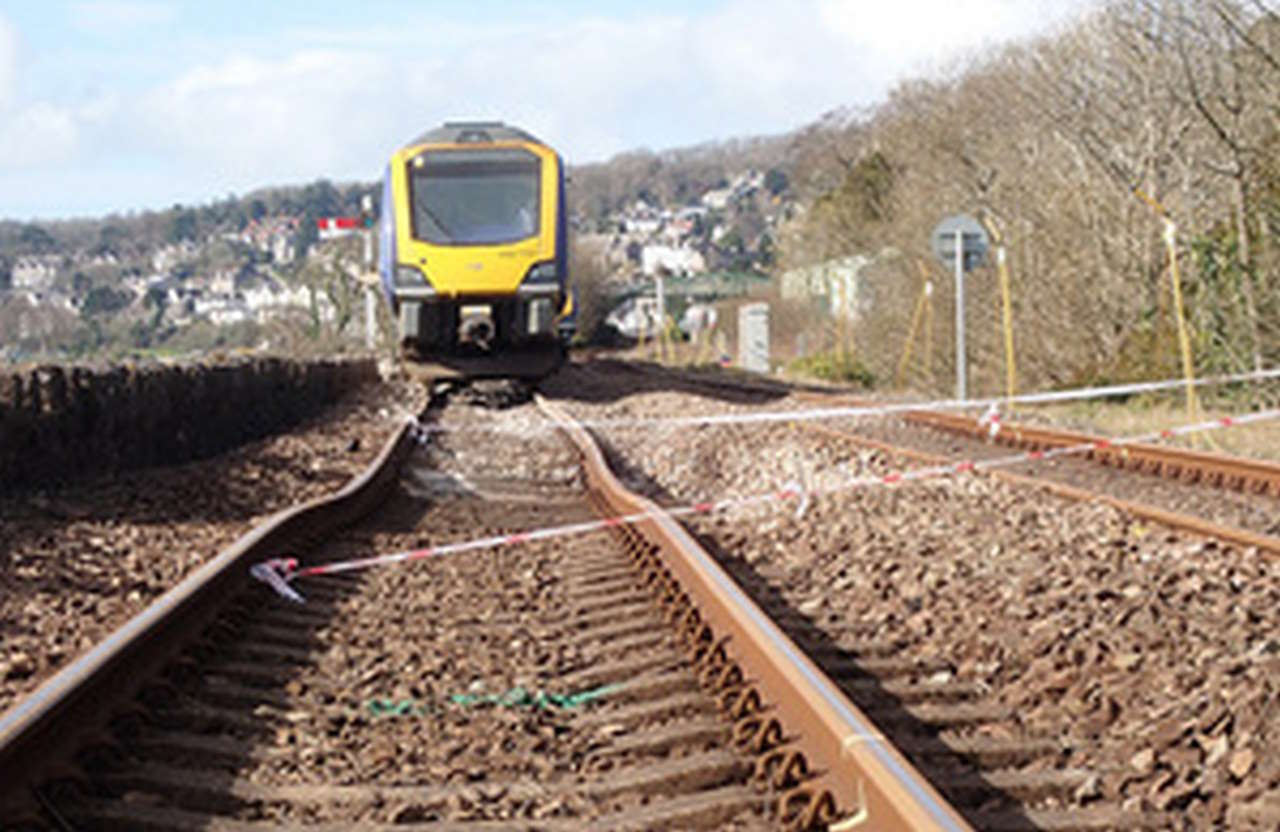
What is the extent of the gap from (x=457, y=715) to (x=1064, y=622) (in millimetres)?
2163

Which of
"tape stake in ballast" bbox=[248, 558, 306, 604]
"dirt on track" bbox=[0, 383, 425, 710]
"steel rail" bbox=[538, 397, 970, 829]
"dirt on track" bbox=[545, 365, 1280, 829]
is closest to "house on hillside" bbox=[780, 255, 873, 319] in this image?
"dirt on track" bbox=[0, 383, 425, 710]

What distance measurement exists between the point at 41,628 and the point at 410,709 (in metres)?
1.97

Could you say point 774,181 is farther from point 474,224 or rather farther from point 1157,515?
point 1157,515

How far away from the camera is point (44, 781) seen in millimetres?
4098

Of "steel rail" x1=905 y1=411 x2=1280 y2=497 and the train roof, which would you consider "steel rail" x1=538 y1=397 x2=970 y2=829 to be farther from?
the train roof

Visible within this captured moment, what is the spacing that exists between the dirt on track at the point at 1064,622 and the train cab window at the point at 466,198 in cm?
1070

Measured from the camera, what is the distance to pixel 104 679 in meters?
4.89

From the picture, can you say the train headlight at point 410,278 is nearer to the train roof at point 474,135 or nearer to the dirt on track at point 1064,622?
the train roof at point 474,135

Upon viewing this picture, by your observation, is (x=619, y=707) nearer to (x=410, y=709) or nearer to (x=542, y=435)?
(x=410, y=709)

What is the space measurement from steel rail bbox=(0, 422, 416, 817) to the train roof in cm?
1264

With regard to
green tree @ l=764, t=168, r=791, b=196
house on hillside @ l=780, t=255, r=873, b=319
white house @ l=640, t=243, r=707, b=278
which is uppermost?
A: green tree @ l=764, t=168, r=791, b=196

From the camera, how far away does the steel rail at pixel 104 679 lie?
410cm

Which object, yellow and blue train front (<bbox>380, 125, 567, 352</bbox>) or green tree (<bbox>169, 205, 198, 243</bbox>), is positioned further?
green tree (<bbox>169, 205, 198, 243</bbox>)

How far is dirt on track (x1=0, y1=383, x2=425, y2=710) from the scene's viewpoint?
6.34 meters
